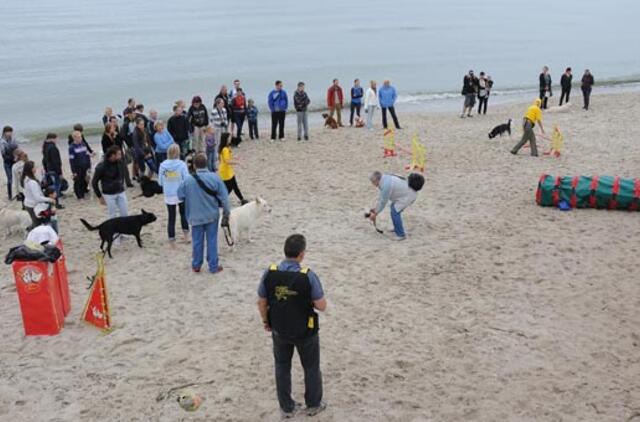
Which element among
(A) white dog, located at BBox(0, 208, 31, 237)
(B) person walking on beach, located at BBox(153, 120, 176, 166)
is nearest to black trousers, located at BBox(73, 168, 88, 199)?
(B) person walking on beach, located at BBox(153, 120, 176, 166)

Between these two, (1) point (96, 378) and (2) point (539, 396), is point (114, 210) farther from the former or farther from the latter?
(2) point (539, 396)

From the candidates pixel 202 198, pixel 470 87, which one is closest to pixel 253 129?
pixel 470 87

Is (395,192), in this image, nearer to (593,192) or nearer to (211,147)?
(593,192)

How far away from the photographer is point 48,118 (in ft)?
104

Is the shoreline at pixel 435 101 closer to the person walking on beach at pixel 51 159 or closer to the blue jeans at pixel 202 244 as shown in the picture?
the person walking on beach at pixel 51 159

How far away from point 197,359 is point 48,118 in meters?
28.2

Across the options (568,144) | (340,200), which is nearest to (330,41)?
(568,144)

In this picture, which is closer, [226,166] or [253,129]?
[226,166]

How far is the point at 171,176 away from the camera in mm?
9820

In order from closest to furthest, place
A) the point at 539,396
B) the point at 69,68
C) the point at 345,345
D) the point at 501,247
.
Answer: the point at 539,396, the point at 345,345, the point at 501,247, the point at 69,68

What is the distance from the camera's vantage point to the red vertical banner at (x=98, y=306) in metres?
7.45

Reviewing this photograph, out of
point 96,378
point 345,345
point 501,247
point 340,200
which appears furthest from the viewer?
point 340,200

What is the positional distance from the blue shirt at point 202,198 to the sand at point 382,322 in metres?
0.96

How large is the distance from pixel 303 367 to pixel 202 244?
3.70 meters
